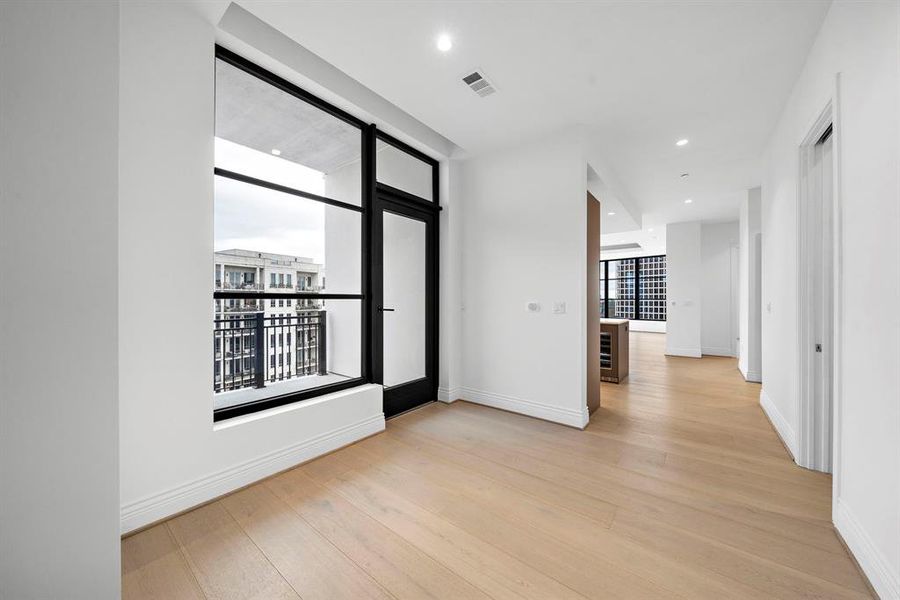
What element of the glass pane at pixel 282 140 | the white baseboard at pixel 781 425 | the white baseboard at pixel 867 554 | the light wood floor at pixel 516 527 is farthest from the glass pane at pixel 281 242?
the white baseboard at pixel 781 425

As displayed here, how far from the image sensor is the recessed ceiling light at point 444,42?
2.08 meters

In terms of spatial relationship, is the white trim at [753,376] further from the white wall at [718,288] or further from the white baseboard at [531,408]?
the white baseboard at [531,408]

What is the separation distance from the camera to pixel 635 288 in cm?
1245

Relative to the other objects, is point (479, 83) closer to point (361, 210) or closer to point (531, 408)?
point (361, 210)

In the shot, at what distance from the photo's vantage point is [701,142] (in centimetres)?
357

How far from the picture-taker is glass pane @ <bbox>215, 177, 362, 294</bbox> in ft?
7.42

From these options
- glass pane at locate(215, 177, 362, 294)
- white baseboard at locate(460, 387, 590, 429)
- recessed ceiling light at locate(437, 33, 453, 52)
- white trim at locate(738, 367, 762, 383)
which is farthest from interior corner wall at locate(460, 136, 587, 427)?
white trim at locate(738, 367, 762, 383)

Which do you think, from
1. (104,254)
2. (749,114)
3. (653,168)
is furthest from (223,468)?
(653,168)

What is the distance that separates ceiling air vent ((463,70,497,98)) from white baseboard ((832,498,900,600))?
3.17m

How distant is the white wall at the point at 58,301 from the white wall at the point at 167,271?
0.98 m

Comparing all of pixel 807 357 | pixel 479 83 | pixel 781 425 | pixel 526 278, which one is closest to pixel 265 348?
pixel 526 278

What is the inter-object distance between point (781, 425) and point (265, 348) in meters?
4.31

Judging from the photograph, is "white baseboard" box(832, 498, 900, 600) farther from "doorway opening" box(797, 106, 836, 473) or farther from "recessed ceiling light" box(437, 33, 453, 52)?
"recessed ceiling light" box(437, 33, 453, 52)

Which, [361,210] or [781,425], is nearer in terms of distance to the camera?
[781,425]
